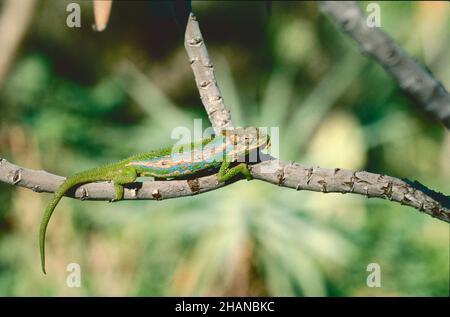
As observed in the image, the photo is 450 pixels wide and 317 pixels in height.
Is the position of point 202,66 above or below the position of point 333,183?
above

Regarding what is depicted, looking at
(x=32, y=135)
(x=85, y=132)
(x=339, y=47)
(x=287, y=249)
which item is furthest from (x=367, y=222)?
(x=32, y=135)

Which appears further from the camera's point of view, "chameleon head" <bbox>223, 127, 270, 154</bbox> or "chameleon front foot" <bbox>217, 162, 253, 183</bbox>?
"chameleon head" <bbox>223, 127, 270, 154</bbox>

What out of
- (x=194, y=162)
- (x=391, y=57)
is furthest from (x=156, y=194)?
(x=391, y=57)

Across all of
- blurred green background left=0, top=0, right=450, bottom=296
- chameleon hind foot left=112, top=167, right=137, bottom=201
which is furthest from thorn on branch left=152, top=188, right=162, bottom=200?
blurred green background left=0, top=0, right=450, bottom=296

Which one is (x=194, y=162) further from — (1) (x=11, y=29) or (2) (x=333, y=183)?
(1) (x=11, y=29)

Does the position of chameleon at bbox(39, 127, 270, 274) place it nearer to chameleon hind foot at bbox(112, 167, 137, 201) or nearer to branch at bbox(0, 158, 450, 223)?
chameleon hind foot at bbox(112, 167, 137, 201)

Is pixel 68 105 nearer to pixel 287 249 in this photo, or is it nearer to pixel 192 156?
pixel 287 249

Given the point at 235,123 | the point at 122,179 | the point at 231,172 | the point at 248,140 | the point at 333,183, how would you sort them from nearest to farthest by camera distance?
1. the point at 333,183
2. the point at 231,172
3. the point at 122,179
4. the point at 248,140
5. the point at 235,123

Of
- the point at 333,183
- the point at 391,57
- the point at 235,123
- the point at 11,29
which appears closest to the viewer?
the point at 391,57
